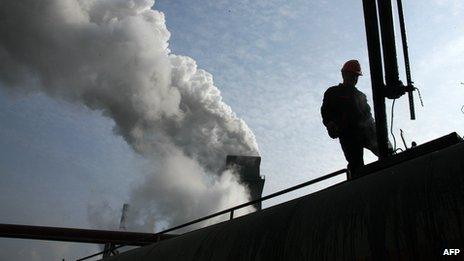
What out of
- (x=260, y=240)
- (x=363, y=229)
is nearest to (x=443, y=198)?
(x=363, y=229)

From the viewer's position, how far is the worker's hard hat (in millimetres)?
5754

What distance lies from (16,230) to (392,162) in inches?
759

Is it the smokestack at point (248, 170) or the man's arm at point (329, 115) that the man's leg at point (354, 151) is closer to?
the man's arm at point (329, 115)

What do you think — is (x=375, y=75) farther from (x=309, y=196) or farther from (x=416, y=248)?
(x=416, y=248)

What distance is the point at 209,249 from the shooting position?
4723mm

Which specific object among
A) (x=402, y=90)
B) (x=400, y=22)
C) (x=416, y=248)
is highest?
(x=400, y=22)

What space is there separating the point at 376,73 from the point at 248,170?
36052 millimetres

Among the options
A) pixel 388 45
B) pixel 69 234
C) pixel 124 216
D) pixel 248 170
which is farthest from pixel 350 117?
pixel 124 216

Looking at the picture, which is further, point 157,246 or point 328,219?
point 157,246

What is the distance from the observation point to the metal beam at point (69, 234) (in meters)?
18.4

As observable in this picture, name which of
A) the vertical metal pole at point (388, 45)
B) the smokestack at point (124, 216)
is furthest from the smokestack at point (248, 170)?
the smokestack at point (124, 216)

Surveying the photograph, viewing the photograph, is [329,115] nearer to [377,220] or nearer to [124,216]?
[377,220]

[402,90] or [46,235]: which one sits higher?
[46,235]

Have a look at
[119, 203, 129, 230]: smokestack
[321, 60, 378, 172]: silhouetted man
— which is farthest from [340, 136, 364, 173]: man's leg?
[119, 203, 129, 230]: smokestack
